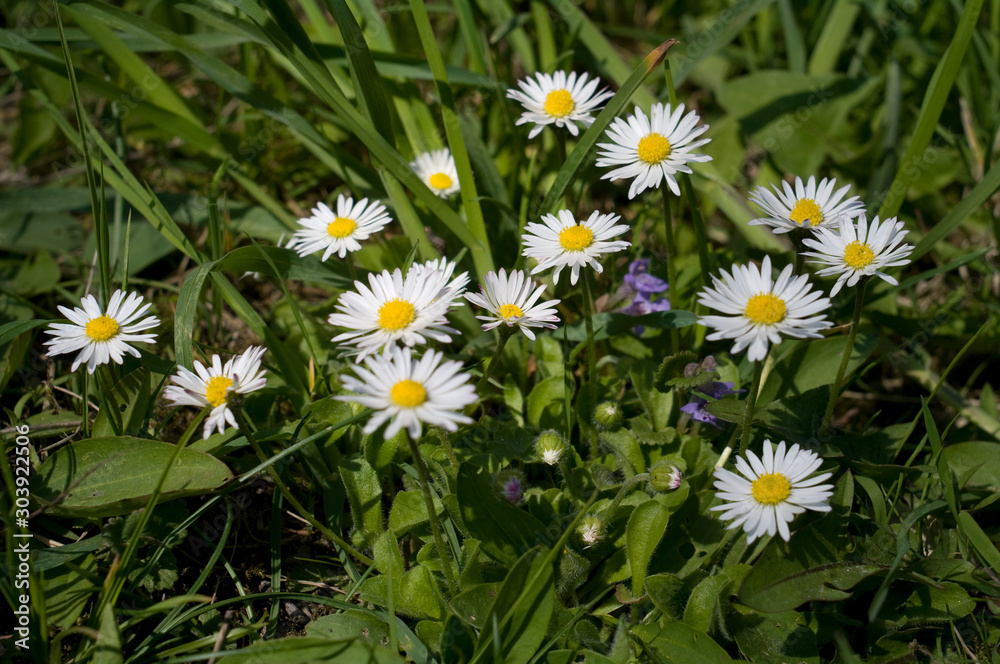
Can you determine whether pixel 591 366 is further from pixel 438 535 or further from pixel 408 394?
pixel 408 394

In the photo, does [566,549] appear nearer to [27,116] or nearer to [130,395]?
[130,395]

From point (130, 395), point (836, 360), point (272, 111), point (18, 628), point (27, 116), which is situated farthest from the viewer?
point (27, 116)

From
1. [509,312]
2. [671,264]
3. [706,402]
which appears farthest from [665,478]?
[671,264]

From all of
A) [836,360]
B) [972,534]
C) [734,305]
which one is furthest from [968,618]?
[734,305]

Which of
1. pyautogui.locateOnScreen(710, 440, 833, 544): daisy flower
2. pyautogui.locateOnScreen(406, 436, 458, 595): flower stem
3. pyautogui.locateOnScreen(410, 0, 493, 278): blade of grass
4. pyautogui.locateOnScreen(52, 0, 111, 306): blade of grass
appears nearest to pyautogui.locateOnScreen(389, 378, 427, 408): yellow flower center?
pyautogui.locateOnScreen(406, 436, 458, 595): flower stem

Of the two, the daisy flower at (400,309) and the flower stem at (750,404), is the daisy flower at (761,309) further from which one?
the daisy flower at (400,309)

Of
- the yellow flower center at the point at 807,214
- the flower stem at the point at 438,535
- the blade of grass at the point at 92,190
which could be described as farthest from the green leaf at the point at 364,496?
the yellow flower center at the point at 807,214
